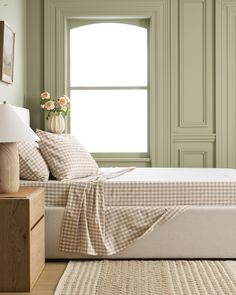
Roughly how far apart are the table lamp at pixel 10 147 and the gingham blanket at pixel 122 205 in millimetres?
449

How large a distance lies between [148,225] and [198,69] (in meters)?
2.34

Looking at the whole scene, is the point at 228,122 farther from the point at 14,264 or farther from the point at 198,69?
the point at 14,264

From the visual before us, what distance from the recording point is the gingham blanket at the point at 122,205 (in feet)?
10.3

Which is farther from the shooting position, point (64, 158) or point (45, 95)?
point (45, 95)

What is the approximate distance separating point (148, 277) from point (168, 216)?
0.49 m

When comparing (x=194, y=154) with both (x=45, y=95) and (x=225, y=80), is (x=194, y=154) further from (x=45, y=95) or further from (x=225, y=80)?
(x=45, y=95)

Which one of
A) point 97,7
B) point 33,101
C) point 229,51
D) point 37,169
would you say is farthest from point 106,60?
point 37,169

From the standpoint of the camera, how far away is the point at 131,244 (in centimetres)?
318

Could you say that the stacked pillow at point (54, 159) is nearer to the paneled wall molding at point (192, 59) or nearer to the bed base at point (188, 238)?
the bed base at point (188, 238)

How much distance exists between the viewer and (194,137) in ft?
16.6

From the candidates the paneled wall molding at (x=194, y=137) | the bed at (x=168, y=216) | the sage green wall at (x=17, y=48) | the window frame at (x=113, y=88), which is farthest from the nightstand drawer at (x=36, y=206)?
the paneled wall molding at (x=194, y=137)

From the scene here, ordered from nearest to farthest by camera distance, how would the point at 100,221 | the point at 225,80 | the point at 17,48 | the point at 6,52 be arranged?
the point at 100,221
the point at 6,52
the point at 17,48
the point at 225,80

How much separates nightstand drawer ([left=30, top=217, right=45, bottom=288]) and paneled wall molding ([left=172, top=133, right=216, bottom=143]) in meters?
2.32

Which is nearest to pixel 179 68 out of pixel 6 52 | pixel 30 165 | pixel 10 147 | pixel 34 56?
pixel 34 56
